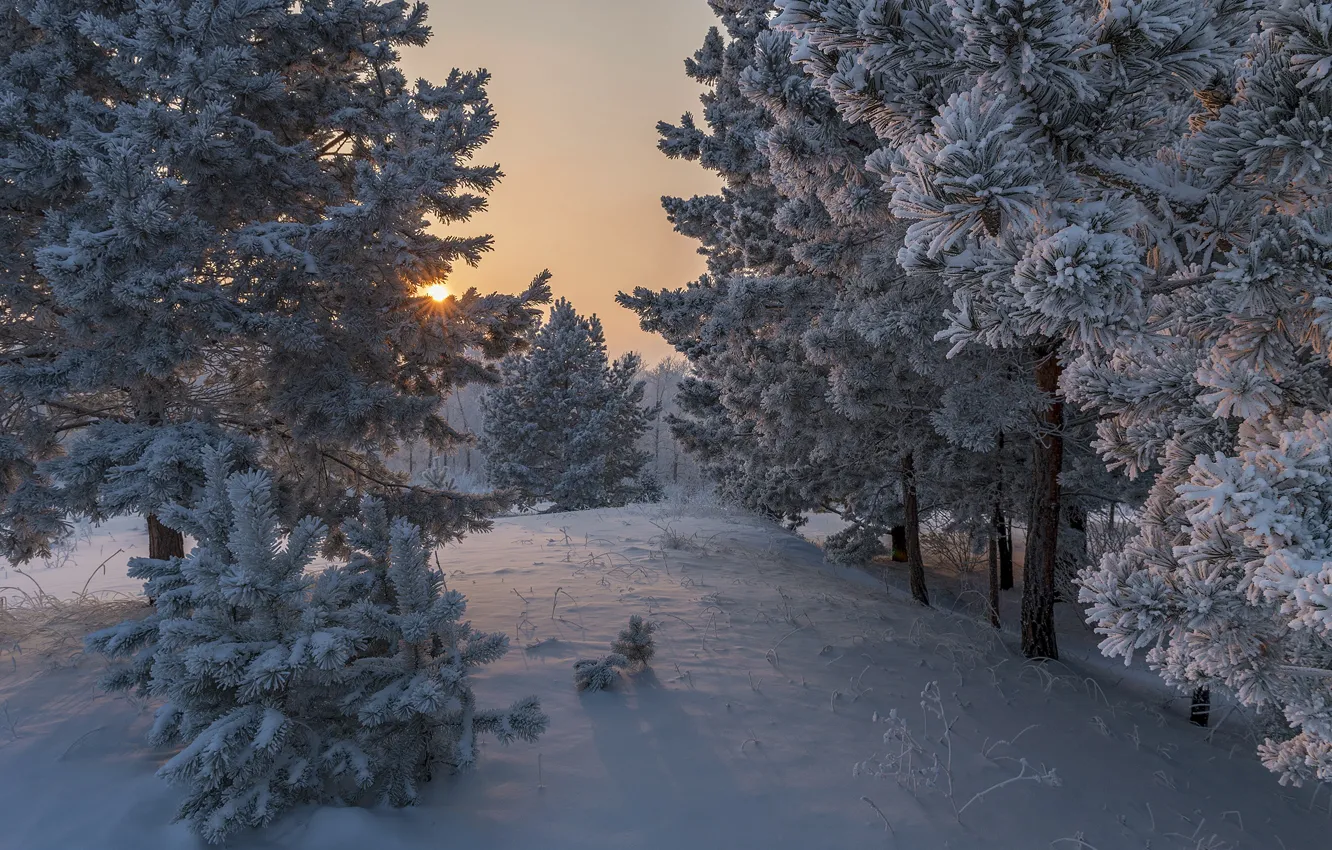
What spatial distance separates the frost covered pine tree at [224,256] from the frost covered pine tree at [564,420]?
691 inches

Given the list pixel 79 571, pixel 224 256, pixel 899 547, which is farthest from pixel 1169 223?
pixel 79 571

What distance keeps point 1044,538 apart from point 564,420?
2047 cm

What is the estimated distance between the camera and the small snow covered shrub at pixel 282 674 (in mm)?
2887

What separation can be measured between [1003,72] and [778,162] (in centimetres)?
200

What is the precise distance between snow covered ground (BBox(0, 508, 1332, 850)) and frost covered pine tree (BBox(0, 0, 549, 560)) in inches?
67.3

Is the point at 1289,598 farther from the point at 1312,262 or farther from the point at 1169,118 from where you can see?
the point at 1169,118

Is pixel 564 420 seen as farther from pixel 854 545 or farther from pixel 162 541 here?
pixel 162 541

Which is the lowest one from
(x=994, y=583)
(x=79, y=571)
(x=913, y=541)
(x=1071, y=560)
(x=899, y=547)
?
(x=899, y=547)

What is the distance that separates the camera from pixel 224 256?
19.4ft

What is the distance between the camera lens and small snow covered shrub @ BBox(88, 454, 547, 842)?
2887 mm

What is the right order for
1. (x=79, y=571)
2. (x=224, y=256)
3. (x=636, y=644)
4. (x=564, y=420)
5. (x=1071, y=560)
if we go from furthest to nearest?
(x=564, y=420) < (x=79, y=571) < (x=1071, y=560) < (x=224, y=256) < (x=636, y=644)

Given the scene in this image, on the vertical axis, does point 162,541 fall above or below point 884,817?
above

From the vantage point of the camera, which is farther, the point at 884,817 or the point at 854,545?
the point at 854,545

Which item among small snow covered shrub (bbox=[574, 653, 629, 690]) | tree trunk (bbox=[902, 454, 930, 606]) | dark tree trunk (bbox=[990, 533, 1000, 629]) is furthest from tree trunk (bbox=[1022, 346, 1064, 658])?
small snow covered shrub (bbox=[574, 653, 629, 690])
